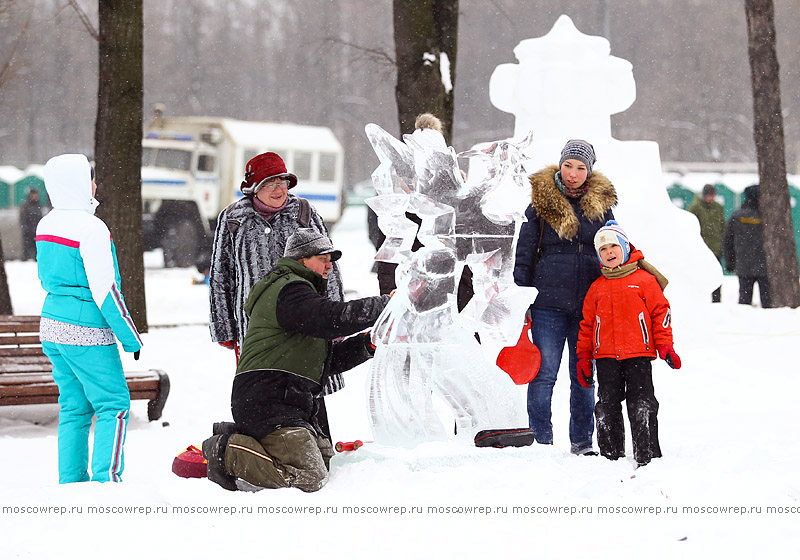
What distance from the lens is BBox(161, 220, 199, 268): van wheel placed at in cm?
2009

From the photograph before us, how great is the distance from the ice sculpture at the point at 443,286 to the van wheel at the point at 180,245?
1602 cm

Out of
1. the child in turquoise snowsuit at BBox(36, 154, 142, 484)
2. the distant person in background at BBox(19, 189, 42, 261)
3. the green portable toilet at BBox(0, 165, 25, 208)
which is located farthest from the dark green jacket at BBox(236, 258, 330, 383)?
the green portable toilet at BBox(0, 165, 25, 208)

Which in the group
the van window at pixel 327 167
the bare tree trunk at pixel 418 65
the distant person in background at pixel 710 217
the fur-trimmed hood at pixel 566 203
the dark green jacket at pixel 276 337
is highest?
the van window at pixel 327 167

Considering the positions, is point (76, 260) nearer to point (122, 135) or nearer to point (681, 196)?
point (122, 135)

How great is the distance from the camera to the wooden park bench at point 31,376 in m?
6.00

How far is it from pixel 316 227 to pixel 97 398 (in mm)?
1369

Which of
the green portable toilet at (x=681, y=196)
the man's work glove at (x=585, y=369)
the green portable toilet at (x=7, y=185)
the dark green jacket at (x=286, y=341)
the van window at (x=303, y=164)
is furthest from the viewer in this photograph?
the green portable toilet at (x=7, y=185)

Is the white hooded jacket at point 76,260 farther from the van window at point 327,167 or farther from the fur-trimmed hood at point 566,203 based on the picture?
the van window at point 327,167

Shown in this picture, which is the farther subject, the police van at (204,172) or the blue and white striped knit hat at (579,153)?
the police van at (204,172)

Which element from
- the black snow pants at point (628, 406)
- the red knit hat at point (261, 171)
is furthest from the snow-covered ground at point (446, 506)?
the red knit hat at point (261, 171)

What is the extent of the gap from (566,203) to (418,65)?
182 inches

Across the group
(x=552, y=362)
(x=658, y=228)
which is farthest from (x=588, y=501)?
(x=658, y=228)

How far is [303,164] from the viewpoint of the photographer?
24859 mm

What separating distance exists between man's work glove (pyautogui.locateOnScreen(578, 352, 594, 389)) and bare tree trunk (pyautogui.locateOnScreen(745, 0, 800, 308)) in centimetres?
773
